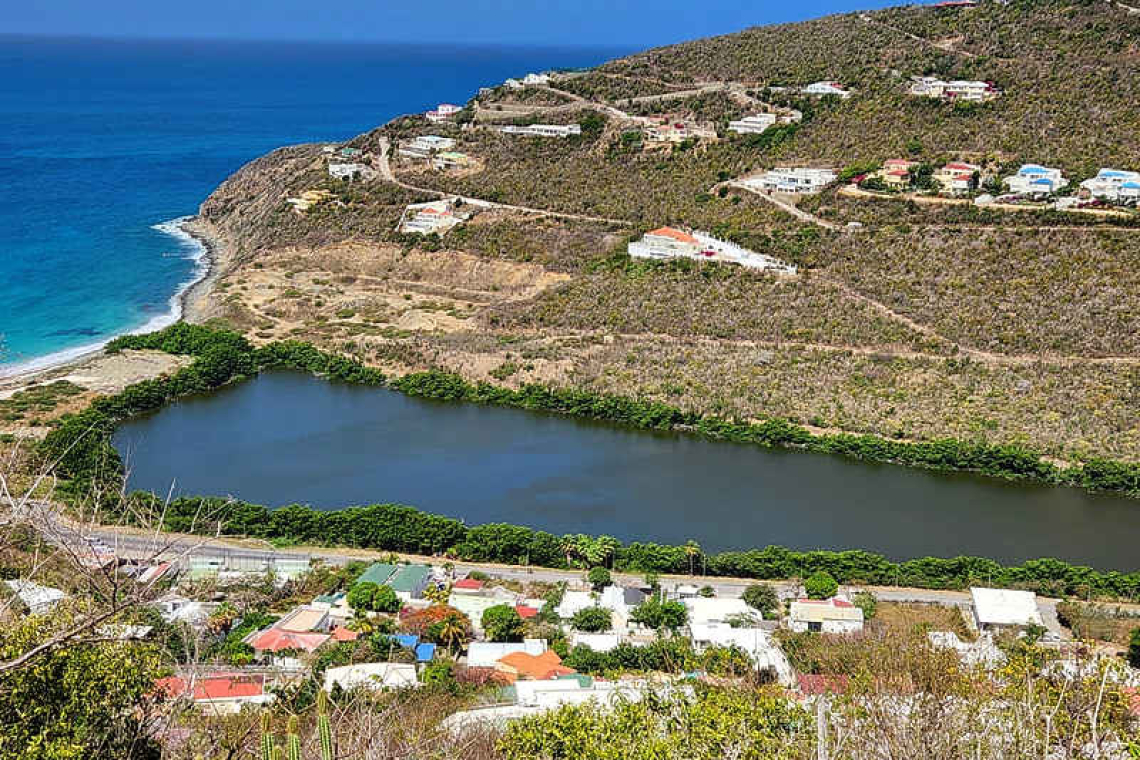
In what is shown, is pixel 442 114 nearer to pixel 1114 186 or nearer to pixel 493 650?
pixel 1114 186

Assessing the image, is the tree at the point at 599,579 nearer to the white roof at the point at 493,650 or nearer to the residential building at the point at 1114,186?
the white roof at the point at 493,650

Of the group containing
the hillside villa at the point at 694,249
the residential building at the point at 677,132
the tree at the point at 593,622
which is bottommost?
the tree at the point at 593,622

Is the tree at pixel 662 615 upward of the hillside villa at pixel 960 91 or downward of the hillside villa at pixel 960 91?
downward

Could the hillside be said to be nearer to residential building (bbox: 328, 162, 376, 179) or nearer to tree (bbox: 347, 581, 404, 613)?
residential building (bbox: 328, 162, 376, 179)

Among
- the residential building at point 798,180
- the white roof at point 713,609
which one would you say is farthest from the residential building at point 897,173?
the white roof at point 713,609

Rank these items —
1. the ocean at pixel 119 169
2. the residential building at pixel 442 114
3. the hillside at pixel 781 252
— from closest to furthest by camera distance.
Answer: the hillside at pixel 781 252 → the ocean at pixel 119 169 → the residential building at pixel 442 114

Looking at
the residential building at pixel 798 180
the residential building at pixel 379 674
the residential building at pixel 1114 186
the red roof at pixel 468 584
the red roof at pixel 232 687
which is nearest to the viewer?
the red roof at pixel 232 687

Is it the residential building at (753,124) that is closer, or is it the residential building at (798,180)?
the residential building at (798,180)
